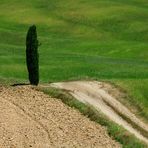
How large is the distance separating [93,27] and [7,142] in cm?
5784

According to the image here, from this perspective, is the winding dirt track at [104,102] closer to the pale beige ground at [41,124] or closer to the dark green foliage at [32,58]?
the dark green foliage at [32,58]

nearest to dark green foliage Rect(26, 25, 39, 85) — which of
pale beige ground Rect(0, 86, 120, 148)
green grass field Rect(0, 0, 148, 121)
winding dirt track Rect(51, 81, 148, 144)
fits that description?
pale beige ground Rect(0, 86, 120, 148)

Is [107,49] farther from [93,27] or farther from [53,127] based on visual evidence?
[53,127]

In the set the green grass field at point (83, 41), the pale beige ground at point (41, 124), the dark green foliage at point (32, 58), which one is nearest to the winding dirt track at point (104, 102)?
the green grass field at point (83, 41)

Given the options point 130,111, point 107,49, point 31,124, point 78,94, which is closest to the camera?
point 31,124

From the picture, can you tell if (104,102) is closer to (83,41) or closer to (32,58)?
(32,58)

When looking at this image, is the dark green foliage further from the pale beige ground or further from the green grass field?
the green grass field

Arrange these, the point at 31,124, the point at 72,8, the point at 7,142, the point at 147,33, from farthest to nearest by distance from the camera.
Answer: the point at 72,8 < the point at 147,33 < the point at 31,124 < the point at 7,142

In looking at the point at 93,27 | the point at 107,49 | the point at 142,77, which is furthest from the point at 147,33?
the point at 142,77

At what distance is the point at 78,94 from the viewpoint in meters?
35.8

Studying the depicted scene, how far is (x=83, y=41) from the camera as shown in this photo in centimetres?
7025

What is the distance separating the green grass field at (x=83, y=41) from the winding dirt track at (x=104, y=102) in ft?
5.26

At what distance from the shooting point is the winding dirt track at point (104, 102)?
35594 mm

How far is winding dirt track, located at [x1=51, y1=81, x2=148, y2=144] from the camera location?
35594mm
